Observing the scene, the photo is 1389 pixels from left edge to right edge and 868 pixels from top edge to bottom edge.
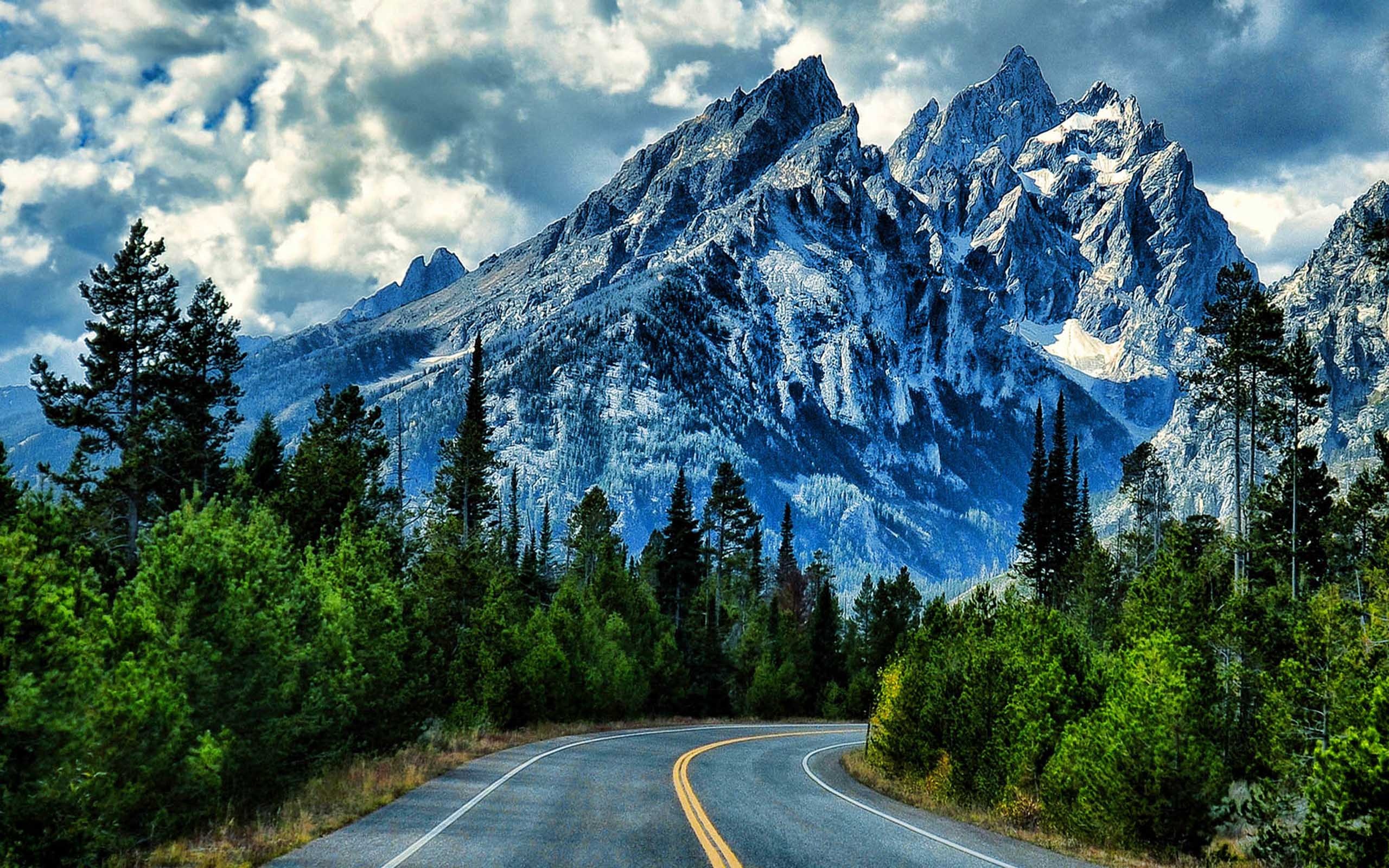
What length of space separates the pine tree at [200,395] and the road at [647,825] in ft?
65.8

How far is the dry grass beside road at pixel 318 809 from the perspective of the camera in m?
10.9

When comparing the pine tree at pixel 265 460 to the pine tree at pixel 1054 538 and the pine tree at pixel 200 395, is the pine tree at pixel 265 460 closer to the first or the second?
the pine tree at pixel 200 395

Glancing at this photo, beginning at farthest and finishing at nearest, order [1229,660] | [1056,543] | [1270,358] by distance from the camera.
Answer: [1056,543]
[1270,358]
[1229,660]

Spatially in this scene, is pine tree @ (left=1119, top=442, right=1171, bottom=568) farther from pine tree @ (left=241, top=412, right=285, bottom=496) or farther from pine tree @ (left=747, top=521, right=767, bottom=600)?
pine tree @ (left=241, top=412, right=285, bottom=496)

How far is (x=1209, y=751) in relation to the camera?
1478 cm

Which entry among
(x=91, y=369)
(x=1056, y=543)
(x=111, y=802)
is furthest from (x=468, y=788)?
A: (x=1056, y=543)

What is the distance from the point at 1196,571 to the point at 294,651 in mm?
22006

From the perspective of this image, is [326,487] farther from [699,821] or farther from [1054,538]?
[1054,538]

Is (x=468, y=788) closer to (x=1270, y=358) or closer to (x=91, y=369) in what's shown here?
(x=91, y=369)

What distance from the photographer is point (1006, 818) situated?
61.4 ft

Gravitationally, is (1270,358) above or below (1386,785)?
above

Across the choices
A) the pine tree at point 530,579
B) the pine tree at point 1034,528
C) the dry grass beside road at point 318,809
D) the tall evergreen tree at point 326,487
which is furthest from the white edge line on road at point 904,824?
the pine tree at point 1034,528

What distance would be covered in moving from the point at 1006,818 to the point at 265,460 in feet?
117

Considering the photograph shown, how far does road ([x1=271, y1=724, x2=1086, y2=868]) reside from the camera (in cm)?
1155
